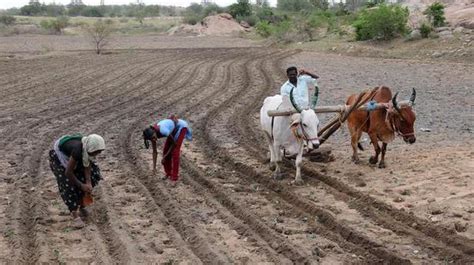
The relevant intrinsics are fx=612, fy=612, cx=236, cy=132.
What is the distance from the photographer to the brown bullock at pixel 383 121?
9.93 metres

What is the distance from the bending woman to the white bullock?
3.20 meters

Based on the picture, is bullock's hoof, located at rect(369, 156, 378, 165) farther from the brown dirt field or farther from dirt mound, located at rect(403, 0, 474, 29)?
dirt mound, located at rect(403, 0, 474, 29)

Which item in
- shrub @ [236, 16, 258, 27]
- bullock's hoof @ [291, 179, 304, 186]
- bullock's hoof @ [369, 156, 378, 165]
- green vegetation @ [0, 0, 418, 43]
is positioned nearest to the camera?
bullock's hoof @ [291, 179, 304, 186]

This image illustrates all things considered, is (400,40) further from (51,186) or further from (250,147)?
(51,186)

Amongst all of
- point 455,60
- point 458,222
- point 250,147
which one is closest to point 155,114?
point 250,147

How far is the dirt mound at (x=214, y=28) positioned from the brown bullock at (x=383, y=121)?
54.2 m

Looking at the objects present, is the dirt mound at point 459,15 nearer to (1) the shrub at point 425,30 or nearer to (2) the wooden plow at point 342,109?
(1) the shrub at point 425,30

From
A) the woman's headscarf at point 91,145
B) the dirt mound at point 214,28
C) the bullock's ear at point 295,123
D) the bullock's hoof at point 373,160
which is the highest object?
the woman's headscarf at point 91,145

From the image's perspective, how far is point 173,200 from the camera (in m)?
8.88

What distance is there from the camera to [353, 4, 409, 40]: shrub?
3488 centimetres

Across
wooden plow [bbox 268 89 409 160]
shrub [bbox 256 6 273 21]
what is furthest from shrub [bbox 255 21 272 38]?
wooden plow [bbox 268 89 409 160]

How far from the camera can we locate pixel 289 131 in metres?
10.0

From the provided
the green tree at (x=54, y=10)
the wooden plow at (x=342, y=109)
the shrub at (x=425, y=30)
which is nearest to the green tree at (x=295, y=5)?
the green tree at (x=54, y=10)

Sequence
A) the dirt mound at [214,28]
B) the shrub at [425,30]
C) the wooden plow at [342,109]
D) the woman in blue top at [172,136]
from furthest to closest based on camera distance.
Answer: the dirt mound at [214,28], the shrub at [425,30], the wooden plow at [342,109], the woman in blue top at [172,136]
